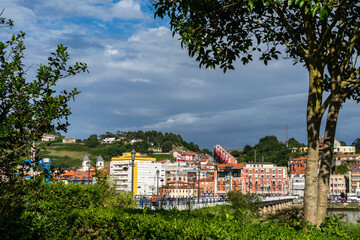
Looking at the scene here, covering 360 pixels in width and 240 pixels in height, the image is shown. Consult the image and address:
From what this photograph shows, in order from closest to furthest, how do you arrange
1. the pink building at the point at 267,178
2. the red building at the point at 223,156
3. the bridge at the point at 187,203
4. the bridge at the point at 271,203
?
the bridge at the point at 187,203 < the bridge at the point at 271,203 < the pink building at the point at 267,178 < the red building at the point at 223,156

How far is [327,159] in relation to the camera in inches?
324

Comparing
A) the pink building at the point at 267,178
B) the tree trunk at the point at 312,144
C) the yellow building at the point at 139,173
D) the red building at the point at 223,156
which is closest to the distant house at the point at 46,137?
the tree trunk at the point at 312,144

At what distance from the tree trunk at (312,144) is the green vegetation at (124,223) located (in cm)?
47

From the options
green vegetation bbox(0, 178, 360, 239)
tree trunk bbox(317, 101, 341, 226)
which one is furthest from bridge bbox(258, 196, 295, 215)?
tree trunk bbox(317, 101, 341, 226)

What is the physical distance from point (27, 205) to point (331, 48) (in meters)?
7.82

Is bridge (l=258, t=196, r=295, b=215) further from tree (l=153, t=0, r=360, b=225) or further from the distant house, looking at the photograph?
the distant house

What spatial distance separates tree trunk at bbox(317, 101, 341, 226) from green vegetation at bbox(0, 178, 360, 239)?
740mm

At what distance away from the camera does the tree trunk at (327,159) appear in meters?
8.02

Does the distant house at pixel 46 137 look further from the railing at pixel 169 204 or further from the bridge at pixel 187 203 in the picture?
the railing at pixel 169 204

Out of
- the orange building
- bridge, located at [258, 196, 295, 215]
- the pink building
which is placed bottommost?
bridge, located at [258, 196, 295, 215]

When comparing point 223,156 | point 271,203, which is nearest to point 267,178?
point 271,203

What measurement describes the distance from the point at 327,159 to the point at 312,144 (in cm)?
68

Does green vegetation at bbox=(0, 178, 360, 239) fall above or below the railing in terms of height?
above

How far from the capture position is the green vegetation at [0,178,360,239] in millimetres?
5504
